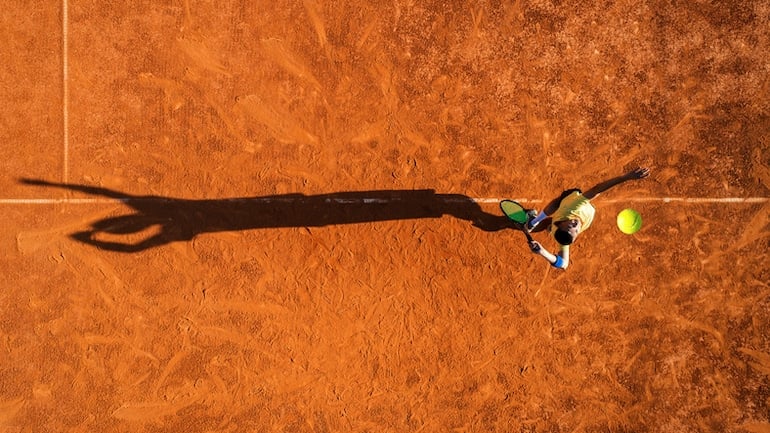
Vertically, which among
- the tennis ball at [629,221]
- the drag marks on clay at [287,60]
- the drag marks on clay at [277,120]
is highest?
the drag marks on clay at [287,60]

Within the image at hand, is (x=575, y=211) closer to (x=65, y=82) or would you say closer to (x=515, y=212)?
(x=515, y=212)

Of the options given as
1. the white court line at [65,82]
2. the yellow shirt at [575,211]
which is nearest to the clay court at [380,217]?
the white court line at [65,82]

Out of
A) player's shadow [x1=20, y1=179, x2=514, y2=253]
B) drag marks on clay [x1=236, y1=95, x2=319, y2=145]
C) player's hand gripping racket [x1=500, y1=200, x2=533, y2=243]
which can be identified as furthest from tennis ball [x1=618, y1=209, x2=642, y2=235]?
drag marks on clay [x1=236, y1=95, x2=319, y2=145]

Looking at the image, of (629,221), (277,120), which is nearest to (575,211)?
(629,221)

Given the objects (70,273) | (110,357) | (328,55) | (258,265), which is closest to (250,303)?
(258,265)

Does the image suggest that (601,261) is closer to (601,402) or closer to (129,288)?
(601,402)

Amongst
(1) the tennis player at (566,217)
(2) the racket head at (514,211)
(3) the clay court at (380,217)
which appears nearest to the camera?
(1) the tennis player at (566,217)

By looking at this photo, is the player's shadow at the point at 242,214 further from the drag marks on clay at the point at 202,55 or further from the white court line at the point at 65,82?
the drag marks on clay at the point at 202,55
